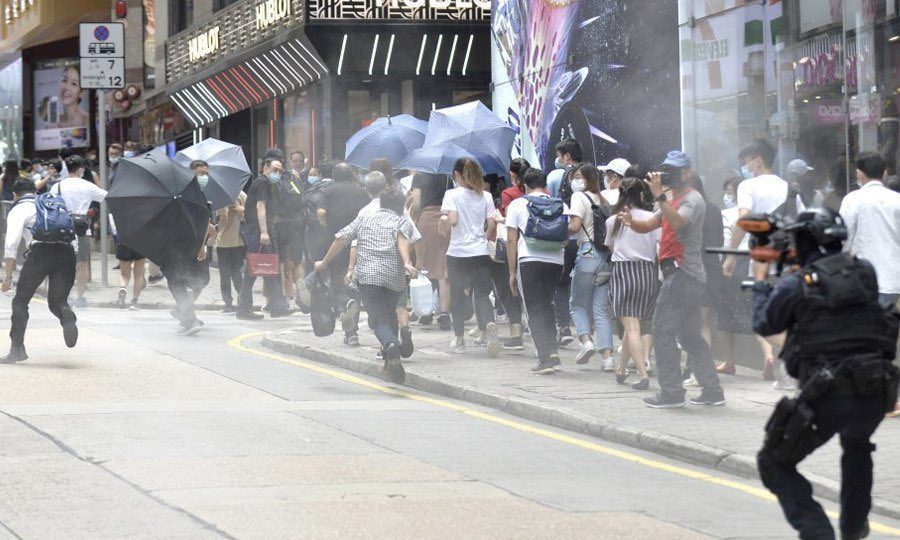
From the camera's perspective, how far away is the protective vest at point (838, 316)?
230 inches

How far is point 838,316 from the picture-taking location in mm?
5934

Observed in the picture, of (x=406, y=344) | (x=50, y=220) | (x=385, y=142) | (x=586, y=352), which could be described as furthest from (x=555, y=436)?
(x=385, y=142)

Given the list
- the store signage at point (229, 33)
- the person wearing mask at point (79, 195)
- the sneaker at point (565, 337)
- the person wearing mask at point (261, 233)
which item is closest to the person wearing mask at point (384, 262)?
the sneaker at point (565, 337)

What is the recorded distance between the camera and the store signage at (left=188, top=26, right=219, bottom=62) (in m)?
32.0

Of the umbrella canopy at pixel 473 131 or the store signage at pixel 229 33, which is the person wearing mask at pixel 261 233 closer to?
the umbrella canopy at pixel 473 131

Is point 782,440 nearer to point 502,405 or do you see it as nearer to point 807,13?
point 502,405

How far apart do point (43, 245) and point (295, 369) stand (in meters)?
2.53

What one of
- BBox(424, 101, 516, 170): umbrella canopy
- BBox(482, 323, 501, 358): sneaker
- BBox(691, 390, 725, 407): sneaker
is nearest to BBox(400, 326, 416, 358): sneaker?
BBox(482, 323, 501, 358): sneaker

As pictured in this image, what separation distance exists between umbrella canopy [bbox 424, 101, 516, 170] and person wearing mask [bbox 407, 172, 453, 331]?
23.9 inches

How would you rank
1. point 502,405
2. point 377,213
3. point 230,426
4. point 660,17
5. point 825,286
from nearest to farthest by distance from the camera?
point 825,286 < point 230,426 < point 502,405 < point 377,213 < point 660,17

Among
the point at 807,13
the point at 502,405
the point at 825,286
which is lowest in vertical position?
the point at 502,405

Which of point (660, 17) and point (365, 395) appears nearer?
point (365, 395)

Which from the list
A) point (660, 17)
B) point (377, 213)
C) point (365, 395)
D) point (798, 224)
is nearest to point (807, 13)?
point (660, 17)

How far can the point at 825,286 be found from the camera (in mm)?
5828
